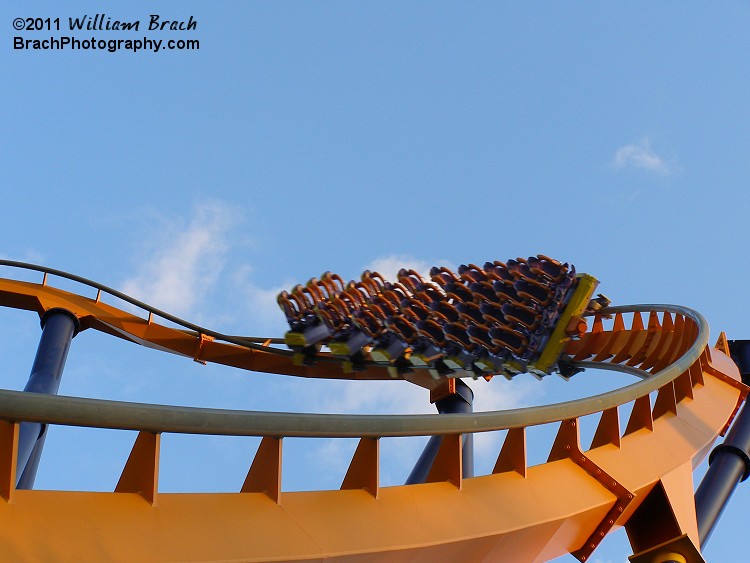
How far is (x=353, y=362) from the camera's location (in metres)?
10.5

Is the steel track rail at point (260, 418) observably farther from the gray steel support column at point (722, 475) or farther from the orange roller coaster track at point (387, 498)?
the gray steel support column at point (722, 475)

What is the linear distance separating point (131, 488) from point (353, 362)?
7465mm

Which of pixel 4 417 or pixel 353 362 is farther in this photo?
pixel 353 362

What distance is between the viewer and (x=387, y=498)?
359cm

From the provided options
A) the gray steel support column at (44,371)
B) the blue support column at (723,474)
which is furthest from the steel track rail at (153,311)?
the blue support column at (723,474)

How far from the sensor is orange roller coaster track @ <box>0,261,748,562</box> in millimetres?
2750

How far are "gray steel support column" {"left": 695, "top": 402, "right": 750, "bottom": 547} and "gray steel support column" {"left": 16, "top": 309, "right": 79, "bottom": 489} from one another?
463 cm

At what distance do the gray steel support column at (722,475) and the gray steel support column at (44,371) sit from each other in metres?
4.63

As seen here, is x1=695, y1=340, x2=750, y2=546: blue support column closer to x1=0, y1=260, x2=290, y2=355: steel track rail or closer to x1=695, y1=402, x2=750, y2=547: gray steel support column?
x1=695, y1=402, x2=750, y2=547: gray steel support column

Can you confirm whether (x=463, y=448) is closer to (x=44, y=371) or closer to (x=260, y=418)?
(x=44, y=371)

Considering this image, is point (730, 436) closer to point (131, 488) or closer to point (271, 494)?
A: point (271, 494)

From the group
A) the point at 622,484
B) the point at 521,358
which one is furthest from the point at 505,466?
the point at 521,358

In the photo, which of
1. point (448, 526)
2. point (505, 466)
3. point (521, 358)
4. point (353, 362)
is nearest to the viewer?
point (448, 526)

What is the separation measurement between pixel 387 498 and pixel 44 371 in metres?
5.44
